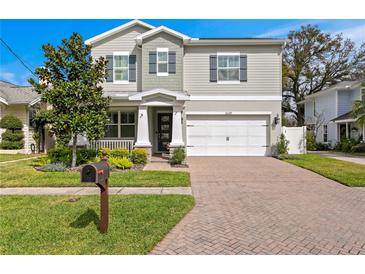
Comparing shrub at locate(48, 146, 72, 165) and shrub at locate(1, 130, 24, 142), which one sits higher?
shrub at locate(1, 130, 24, 142)

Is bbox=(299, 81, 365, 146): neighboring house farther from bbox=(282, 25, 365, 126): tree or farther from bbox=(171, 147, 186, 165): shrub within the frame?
bbox=(171, 147, 186, 165): shrub

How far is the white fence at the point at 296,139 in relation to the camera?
16.6 meters

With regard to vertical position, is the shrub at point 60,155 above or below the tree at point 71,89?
below

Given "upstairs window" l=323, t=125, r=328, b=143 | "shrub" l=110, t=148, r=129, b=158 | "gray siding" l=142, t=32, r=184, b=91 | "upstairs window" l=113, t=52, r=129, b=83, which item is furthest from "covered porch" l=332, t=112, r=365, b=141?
"shrub" l=110, t=148, r=129, b=158

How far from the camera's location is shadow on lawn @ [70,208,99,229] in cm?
459

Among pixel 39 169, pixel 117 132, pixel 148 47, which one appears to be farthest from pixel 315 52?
pixel 39 169

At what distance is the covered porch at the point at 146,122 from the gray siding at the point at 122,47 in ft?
4.79

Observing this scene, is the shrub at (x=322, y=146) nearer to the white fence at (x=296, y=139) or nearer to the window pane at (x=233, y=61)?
the white fence at (x=296, y=139)

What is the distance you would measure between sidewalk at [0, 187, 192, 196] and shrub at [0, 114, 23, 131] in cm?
1155

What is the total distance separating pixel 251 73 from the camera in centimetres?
1595

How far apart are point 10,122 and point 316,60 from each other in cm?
3427

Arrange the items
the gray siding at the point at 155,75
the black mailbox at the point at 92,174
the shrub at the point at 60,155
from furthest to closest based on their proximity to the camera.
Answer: the gray siding at the point at 155,75 < the shrub at the point at 60,155 < the black mailbox at the point at 92,174

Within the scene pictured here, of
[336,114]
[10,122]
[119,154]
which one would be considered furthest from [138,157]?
[336,114]

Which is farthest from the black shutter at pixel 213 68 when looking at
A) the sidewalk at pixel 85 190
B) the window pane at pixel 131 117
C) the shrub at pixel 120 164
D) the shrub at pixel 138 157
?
the sidewalk at pixel 85 190
